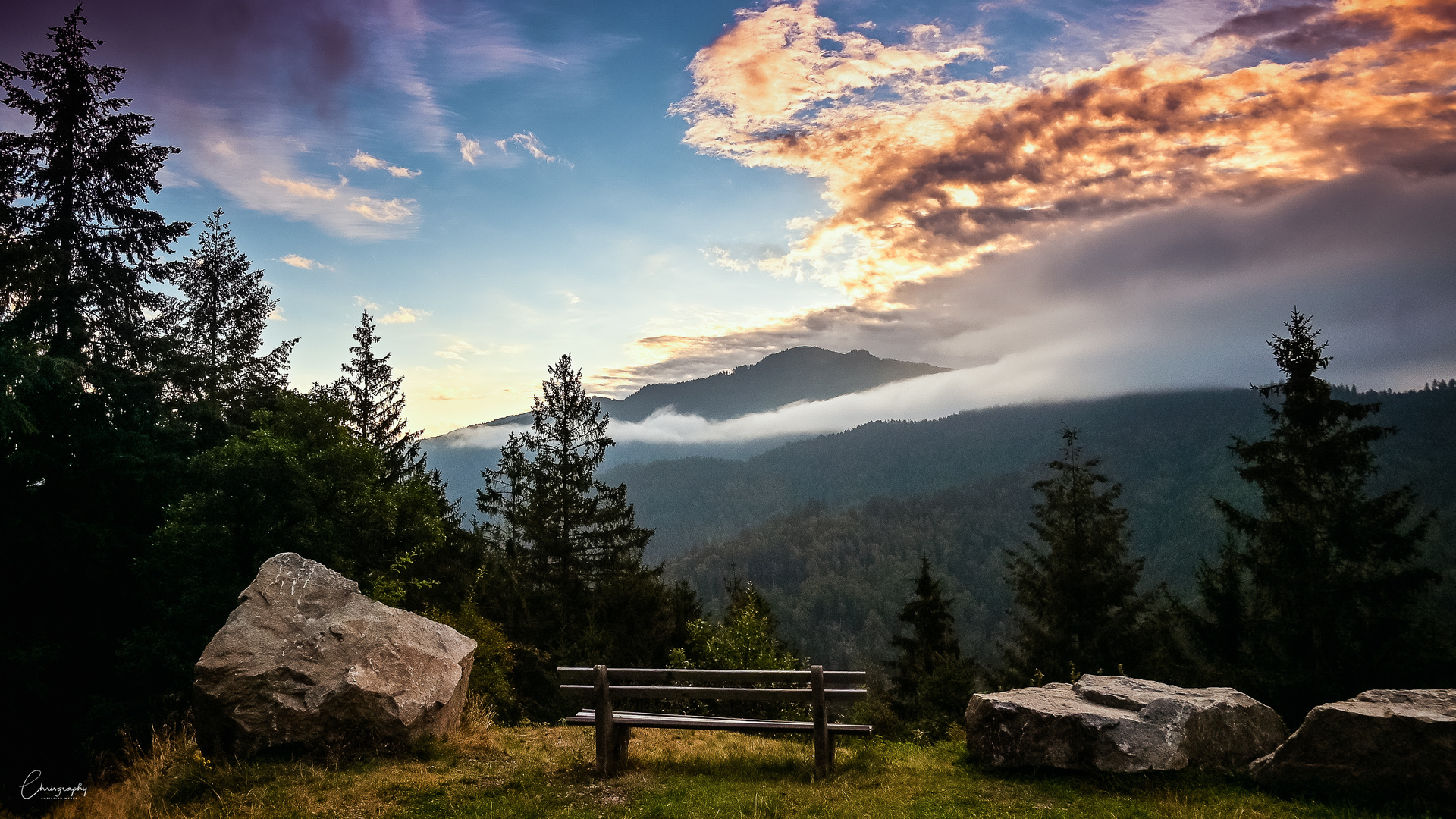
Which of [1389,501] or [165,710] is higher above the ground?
[1389,501]

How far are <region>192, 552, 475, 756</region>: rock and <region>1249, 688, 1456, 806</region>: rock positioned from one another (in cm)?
1109

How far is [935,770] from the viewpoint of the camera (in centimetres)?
934

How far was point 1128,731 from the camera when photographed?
8.49m

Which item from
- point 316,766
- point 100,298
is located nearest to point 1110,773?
point 316,766

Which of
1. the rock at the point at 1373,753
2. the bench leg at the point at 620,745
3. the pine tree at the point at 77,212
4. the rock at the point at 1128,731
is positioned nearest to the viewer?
the rock at the point at 1373,753

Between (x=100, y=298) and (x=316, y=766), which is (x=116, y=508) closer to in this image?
(x=100, y=298)

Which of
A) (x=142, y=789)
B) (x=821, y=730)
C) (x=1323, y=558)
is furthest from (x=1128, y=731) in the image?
(x=1323, y=558)

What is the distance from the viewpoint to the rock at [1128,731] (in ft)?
27.5

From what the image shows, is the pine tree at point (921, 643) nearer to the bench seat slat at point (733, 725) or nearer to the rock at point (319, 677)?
the bench seat slat at point (733, 725)

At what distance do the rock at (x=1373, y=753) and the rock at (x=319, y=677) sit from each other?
11089 millimetres

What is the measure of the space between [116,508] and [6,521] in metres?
2.62

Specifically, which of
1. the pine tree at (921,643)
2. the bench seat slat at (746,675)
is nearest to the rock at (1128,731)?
the bench seat slat at (746,675)

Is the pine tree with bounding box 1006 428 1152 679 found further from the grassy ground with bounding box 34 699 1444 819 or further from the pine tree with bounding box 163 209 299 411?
the pine tree with bounding box 163 209 299 411

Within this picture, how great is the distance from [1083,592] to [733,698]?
24.0 metres
